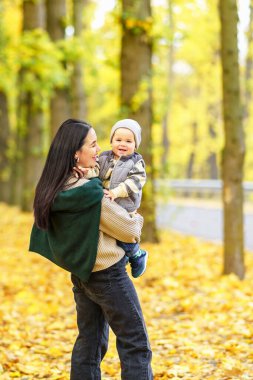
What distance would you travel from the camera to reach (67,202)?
4.00 metres

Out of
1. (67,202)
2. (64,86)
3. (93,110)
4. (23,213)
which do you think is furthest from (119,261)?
(93,110)

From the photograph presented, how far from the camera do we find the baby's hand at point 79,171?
4.07 m

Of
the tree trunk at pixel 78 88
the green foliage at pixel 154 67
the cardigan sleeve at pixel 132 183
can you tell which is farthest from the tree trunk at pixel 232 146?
the tree trunk at pixel 78 88

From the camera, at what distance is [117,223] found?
3975 millimetres

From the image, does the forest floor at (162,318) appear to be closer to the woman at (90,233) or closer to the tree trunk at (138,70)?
the woman at (90,233)

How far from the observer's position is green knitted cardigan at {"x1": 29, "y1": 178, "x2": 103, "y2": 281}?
3.97m

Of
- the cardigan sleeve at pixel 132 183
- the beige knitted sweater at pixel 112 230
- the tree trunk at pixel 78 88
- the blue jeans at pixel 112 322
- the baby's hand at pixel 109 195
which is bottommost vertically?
the blue jeans at pixel 112 322

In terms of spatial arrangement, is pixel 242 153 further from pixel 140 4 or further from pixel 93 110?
pixel 93 110

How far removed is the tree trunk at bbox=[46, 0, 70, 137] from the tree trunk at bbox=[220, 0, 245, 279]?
884 centimetres

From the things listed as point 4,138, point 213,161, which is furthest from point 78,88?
point 213,161

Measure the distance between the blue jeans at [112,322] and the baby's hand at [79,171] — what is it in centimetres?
59

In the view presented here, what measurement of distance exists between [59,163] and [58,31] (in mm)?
14702

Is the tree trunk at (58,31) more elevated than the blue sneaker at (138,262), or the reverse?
the tree trunk at (58,31)

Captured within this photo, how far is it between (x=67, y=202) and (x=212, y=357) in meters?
2.63
